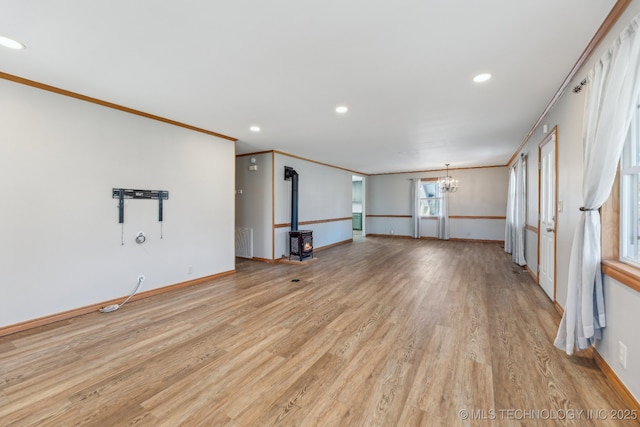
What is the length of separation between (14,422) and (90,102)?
10.2 feet

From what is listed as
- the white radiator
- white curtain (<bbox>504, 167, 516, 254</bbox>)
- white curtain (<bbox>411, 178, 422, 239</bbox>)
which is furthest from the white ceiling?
white curtain (<bbox>411, 178, 422, 239</bbox>)

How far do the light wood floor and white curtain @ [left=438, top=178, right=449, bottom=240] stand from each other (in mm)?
5269

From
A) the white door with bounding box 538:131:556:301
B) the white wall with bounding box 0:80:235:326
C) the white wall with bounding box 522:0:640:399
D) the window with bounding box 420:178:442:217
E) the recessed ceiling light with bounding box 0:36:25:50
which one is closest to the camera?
the white wall with bounding box 522:0:640:399

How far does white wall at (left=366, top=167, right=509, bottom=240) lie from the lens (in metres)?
8.29

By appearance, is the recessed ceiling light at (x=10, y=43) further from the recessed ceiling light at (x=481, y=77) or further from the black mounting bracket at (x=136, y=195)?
the recessed ceiling light at (x=481, y=77)

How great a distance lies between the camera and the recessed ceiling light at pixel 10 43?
1989 mm

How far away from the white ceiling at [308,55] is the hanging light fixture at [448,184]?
4.59m

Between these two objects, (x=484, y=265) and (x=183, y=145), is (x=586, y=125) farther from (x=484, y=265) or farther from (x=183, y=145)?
(x=183, y=145)

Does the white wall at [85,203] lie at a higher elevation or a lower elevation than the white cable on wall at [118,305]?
higher

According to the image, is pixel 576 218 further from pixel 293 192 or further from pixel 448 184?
pixel 448 184

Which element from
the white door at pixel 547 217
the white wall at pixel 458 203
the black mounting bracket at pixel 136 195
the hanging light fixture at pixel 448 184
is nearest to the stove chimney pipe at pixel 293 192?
the black mounting bracket at pixel 136 195

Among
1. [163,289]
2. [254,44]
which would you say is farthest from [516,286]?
[163,289]

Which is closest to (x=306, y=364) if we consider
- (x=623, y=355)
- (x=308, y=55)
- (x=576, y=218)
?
(x=623, y=355)

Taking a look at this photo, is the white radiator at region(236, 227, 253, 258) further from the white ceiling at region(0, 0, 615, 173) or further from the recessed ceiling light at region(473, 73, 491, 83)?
the recessed ceiling light at region(473, 73, 491, 83)
